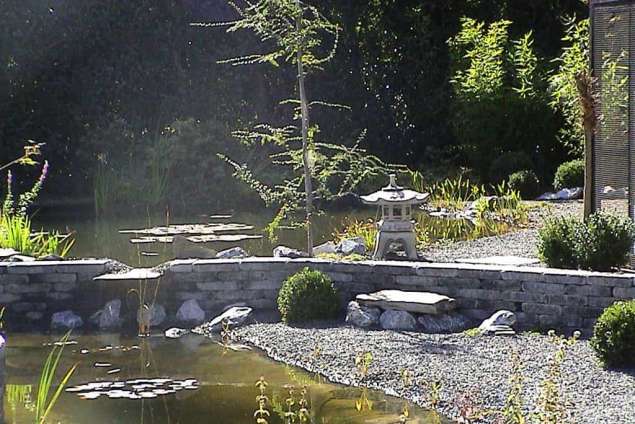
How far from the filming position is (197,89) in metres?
19.7

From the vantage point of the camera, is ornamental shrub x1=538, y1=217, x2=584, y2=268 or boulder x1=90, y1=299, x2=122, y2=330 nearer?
ornamental shrub x1=538, y1=217, x2=584, y2=268

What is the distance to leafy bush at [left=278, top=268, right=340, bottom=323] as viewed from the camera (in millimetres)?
8664

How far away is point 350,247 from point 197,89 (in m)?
9.38

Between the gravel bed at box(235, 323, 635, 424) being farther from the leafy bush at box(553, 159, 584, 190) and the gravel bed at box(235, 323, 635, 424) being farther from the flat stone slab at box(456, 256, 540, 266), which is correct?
the leafy bush at box(553, 159, 584, 190)

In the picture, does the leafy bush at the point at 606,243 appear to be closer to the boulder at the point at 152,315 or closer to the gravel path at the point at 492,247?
the gravel path at the point at 492,247

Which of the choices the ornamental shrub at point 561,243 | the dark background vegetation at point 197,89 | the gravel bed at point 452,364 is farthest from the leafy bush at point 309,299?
the dark background vegetation at point 197,89

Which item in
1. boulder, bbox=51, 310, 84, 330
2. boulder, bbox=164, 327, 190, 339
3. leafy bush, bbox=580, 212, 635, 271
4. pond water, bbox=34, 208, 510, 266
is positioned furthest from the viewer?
pond water, bbox=34, 208, 510, 266

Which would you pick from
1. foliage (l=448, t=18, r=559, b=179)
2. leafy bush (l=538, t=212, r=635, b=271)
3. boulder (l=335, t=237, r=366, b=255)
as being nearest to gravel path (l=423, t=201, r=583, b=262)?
boulder (l=335, t=237, r=366, b=255)

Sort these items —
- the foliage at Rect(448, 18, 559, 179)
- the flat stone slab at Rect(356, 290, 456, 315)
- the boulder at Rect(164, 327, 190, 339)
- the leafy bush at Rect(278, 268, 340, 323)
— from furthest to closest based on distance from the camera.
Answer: the foliage at Rect(448, 18, 559, 179) < the boulder at Rect(164, 327, 190, 339) < the leafy bush at Rect(278, 268, 340, 323) < the flat stone slab at Rect(356, 290, 456, 315)

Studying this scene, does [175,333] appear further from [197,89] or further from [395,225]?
[197,89]

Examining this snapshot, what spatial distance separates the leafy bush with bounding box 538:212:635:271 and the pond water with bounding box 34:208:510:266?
3.93m

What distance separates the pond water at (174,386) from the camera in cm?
644

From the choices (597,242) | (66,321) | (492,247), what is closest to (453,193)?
(492,247)

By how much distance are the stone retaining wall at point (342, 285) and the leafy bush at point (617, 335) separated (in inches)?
35.1
